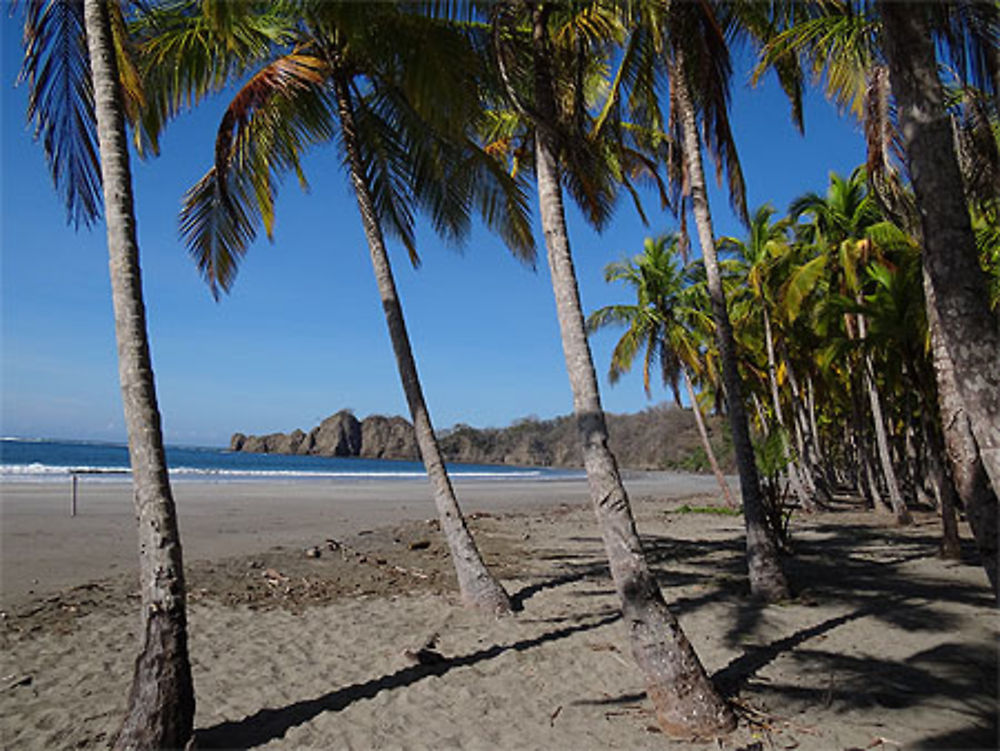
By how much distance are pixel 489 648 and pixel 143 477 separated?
3.17m

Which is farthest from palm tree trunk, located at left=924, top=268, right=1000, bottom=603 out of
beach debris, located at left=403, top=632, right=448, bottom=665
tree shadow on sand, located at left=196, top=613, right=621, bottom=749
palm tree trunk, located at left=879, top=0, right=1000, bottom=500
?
beach debris, located at left=403, top=632, right=448, bottom=665

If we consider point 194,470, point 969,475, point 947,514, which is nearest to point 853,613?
point 969,475

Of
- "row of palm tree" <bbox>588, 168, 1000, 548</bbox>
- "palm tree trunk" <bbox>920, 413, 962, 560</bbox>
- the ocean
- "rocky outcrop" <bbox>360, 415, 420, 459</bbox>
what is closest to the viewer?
"palm tree trunk" <bbox>920, 413, 962, 560</bbox>

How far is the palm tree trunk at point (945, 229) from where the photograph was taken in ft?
7.97

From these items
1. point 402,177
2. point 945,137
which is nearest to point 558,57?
point 402,177

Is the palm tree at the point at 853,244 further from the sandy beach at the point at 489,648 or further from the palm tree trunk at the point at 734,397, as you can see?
the palm tree trunk at the point at 734,397

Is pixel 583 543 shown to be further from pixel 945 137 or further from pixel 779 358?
pixel 779 358

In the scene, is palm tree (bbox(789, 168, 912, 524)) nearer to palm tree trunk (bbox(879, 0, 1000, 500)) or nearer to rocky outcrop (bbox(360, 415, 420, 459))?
palm tree trunk (bbox(879, 0, 1000, 500))

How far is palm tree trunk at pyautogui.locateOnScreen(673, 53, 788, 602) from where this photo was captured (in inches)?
248

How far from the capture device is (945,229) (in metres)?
2.58

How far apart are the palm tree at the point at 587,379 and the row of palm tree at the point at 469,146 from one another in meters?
0.02

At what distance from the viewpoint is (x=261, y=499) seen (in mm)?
19688

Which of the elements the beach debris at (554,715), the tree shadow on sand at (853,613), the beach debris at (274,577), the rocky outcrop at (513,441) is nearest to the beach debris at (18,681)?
the beach debris at (274,577)

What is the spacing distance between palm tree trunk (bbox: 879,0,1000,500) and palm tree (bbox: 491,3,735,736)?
6.12 ft
